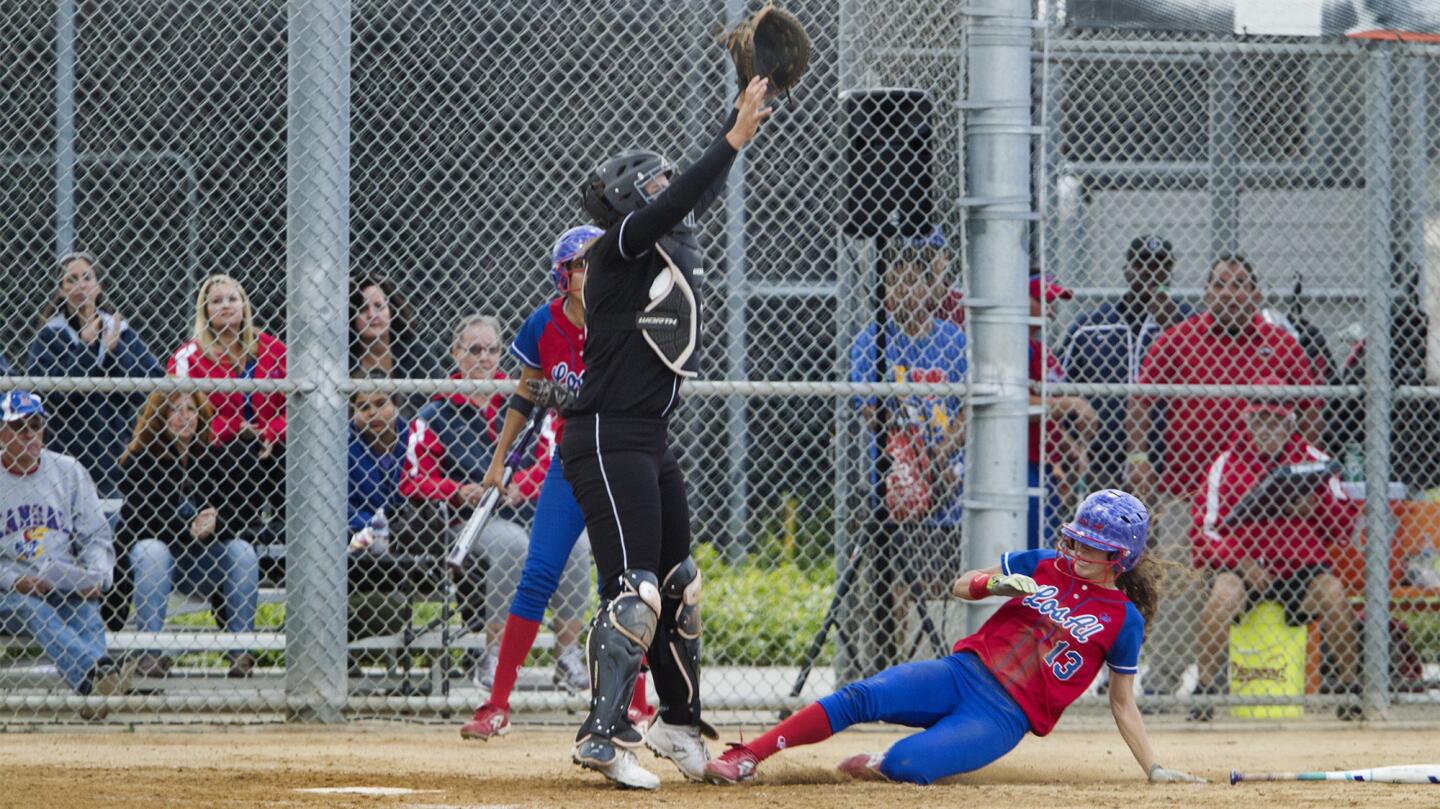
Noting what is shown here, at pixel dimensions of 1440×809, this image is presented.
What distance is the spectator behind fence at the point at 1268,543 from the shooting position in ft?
23.9

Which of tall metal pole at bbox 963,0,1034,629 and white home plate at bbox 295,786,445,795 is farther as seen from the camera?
tall metal pole at bbox 963,0,1034,629

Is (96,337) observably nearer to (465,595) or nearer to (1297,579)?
(465,595)

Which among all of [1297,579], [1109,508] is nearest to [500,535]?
[1109,508]

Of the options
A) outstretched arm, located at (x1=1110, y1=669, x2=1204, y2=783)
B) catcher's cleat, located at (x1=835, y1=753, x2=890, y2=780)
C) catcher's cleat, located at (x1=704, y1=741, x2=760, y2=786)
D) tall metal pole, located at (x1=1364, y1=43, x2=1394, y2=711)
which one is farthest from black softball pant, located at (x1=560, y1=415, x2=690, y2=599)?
tall metal pole, located at (x1=1364, y1=43, x2=1394, y2=711)

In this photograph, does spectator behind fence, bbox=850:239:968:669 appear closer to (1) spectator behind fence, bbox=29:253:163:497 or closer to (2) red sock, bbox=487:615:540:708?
(2) red sock, bbox=487:615:540:708

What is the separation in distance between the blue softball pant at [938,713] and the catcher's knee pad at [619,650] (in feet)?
2.23

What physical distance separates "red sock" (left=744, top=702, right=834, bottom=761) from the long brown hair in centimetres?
312

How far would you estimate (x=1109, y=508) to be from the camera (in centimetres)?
504

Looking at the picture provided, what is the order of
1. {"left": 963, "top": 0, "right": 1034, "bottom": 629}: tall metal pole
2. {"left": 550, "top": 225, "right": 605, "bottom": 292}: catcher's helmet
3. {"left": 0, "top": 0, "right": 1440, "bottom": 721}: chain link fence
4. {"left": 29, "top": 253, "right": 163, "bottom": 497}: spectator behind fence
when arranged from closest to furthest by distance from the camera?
1. {"left": 550, "top": 225, "right": 605, "bottom": 292}: catcher's helmet
2. {"left": 963, "top": 0, "right": 1034, "bottom": 629}: tall metal pole
3. {"left": 0, "top": 0, "right": 1440, "bottom": 721}: chain link fence
4. {"left": 29, "top": 253, "right": 163, "bottom": 497}: spectator behind fence

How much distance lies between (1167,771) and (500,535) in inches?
123

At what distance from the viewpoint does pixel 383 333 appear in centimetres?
720

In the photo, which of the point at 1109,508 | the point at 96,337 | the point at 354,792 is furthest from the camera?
the point at 96,337

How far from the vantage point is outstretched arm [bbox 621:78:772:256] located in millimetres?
4492

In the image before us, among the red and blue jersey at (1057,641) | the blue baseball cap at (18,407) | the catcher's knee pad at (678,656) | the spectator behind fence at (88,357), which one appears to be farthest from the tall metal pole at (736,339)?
the catcher's knee pad at (678,656)
